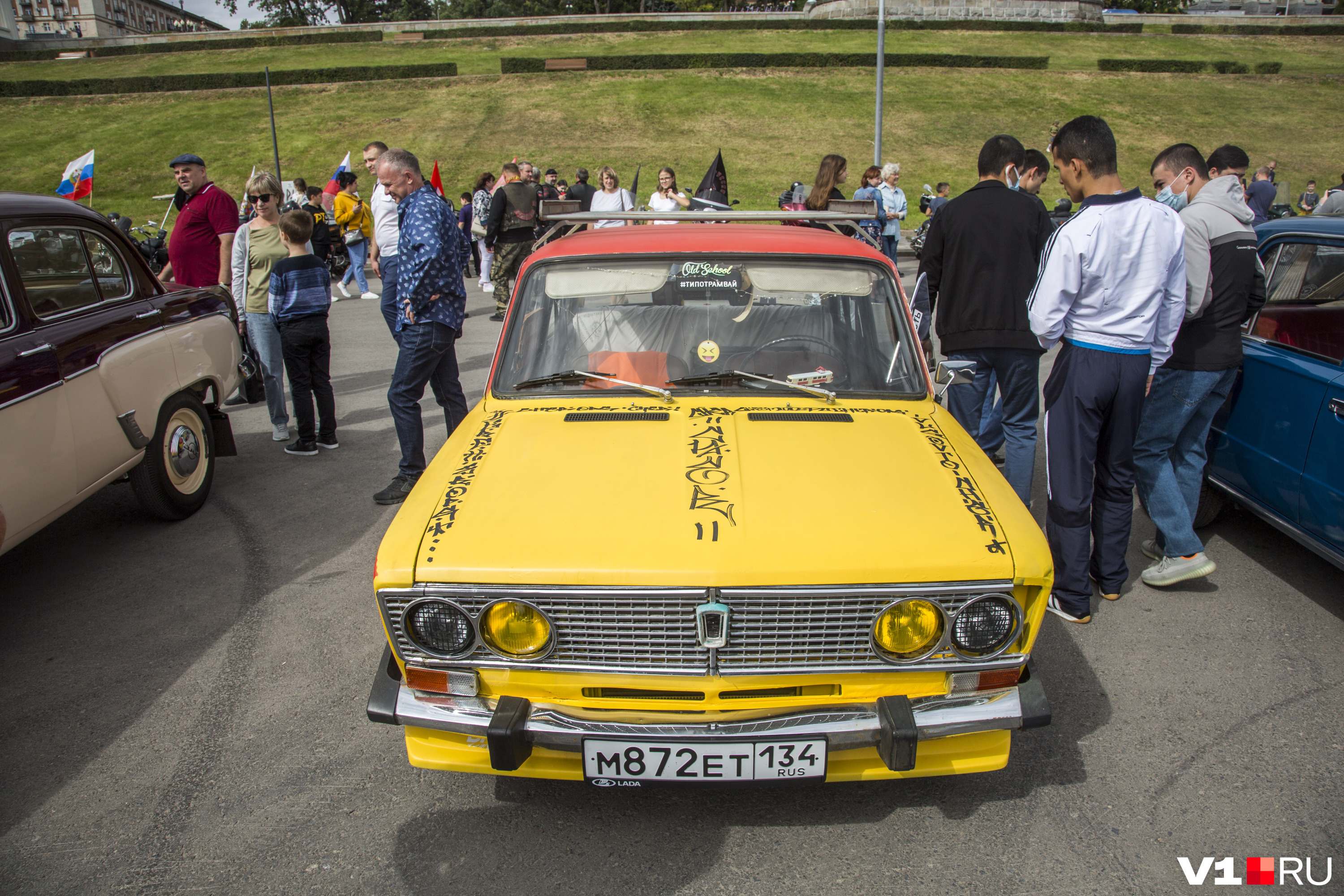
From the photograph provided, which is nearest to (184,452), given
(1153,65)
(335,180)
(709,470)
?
(709,470)

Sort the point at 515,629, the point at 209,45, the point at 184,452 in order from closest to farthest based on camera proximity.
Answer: the point at 515,629
the point at 184,452
the point at 209,45

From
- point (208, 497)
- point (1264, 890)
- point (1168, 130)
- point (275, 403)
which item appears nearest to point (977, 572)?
point (1264, 890)

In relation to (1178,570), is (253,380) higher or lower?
higher

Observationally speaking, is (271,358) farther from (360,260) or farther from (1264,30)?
(1264,30)

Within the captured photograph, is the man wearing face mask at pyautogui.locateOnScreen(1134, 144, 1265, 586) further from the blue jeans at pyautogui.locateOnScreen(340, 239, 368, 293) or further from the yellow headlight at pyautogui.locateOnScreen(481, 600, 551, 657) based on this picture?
the blue jeans at pyautogui.locateOnScreen(340, 239, 368, 293)

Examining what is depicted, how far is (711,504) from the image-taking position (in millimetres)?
2566

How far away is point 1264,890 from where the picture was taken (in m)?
2.44

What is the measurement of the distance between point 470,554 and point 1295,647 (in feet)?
12.0

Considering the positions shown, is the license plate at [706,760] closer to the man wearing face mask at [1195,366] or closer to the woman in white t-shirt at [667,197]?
the man wearing face mask at [1195,366]

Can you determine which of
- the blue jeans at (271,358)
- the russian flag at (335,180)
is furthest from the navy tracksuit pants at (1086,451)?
the russian flag at (335,180)

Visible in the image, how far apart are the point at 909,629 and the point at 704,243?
6.34ft

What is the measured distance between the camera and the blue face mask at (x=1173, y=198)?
4598mm

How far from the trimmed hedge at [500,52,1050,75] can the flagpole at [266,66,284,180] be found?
38.9 feet

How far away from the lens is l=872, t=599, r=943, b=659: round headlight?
2391 millimetres
